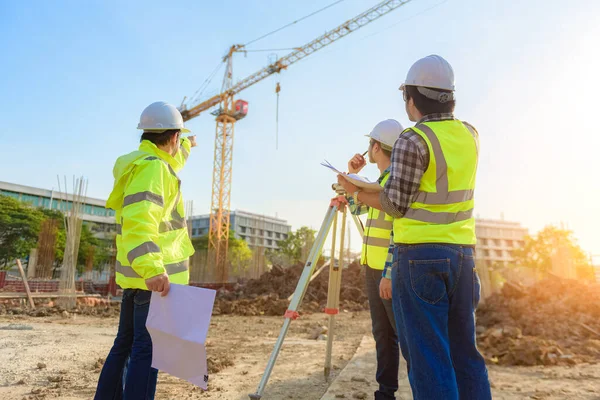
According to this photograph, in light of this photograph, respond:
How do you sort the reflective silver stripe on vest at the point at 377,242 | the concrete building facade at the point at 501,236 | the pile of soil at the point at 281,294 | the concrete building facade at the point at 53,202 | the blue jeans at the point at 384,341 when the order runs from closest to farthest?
the blue jeans at the point at 384,341 → the reflective silver stripe on vest at the point at 377,242 → the pile of soil at the point at 281,294 → the concrete building facade at the point at 53,202 → the concrete building facade at the point at 501,236

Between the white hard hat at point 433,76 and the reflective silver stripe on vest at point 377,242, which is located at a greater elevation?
the white hard hat at point 433,76

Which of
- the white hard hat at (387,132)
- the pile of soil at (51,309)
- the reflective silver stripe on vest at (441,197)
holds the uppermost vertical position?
the white hard hat at (387,132)

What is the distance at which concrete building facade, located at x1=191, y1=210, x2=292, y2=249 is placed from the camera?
80.6 metres

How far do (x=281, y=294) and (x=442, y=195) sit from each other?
12.7m

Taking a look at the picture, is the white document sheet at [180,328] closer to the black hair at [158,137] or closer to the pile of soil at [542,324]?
the black hair at [158,137]

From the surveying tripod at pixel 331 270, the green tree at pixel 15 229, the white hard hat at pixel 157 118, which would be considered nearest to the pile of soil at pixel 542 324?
the surveying tripod at pixel 331 270

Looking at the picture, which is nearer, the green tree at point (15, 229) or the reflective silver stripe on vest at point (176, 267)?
the reflective silver stripe on vest at point (176, 267)

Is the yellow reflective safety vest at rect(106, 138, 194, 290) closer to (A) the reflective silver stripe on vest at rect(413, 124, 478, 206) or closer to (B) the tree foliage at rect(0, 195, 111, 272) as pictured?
(A) the reflective silver stripe on vest at rect(413, 124, 478, 206)

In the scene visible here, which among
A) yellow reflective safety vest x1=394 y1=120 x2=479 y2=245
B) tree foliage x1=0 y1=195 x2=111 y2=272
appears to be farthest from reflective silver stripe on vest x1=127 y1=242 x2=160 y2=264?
tree foliage x1=0 y1=195 x2=111 y2=272

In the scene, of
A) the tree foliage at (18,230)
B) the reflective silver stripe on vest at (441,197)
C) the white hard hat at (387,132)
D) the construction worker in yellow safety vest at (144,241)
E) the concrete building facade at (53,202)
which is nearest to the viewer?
the reflective silver stripe on vest at (441,197)

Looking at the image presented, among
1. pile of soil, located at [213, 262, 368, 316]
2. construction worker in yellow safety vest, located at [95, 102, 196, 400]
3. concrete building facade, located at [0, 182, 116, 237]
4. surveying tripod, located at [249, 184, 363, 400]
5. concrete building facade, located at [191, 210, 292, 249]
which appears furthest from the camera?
concrete building facade, located at [191, 210, 292, 249]

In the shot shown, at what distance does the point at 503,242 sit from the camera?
8369cm

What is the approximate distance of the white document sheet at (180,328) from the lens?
1823 millimetres

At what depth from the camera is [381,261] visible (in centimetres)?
251
